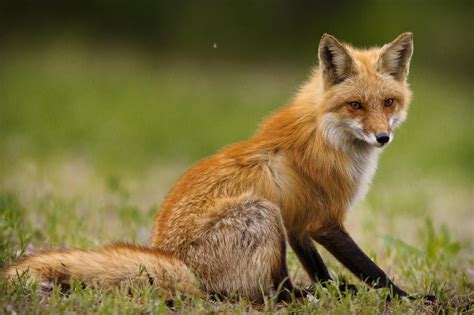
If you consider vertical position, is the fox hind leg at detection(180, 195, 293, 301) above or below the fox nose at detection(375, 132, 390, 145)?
below

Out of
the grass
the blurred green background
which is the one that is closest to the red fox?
the grass

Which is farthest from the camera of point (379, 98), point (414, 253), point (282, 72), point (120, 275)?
point (282, 72)

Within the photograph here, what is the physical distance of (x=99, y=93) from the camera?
57.4 ft

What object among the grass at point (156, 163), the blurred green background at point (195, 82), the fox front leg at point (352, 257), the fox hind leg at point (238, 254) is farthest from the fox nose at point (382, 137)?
the blurred green background at point (195, 82)

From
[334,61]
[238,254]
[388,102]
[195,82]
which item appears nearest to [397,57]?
[388,102]

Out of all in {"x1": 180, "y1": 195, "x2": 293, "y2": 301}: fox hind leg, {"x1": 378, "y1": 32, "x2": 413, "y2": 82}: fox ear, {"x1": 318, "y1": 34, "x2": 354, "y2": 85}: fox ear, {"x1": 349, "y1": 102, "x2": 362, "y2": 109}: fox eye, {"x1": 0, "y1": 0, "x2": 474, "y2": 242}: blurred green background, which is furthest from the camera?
{"x1": 0, "y1": 0, "x2": 474, "y2": 242}: blurred green background

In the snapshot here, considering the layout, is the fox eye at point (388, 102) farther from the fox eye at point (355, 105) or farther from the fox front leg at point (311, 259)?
the fox front leg at point (311, 259)

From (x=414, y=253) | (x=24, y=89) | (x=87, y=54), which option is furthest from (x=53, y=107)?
(x=414, y=253)

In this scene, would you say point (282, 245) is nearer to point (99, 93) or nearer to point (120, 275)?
point (120, 275)

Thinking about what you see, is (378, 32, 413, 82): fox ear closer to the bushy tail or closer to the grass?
the grass

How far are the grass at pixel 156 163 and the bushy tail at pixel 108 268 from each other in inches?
5.1

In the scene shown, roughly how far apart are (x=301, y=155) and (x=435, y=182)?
22.1 ft

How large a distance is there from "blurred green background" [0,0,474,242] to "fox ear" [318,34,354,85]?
12.1ft

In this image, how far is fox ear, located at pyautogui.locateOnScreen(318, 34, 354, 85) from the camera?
240 inches
